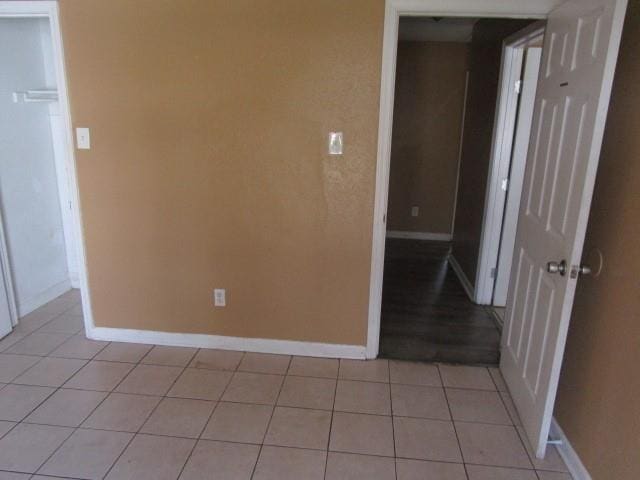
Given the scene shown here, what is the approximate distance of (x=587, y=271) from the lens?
1688mm

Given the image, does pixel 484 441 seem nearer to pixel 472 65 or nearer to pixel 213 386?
pixel 213 386

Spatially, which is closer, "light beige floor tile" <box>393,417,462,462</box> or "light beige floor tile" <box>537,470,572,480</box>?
"light beige floor tile" <box>537,470,572,480</box>

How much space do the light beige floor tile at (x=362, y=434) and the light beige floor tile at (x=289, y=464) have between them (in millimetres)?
111

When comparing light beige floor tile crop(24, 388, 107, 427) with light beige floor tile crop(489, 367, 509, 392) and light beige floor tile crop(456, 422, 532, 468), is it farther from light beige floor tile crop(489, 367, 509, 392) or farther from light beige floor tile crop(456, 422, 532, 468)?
light beige floor tile crop(489, 367, 509, 392)

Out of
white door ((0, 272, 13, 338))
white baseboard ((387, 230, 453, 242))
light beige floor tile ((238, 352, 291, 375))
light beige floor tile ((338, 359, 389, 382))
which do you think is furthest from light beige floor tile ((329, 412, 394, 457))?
white baseboard ((387, 230, 453, 242))

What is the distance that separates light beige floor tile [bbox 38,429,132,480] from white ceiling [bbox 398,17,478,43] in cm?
394

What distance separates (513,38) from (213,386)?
114 inches

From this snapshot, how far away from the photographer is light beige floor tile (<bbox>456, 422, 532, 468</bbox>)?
191 cm

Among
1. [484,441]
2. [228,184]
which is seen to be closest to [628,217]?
[484,441]

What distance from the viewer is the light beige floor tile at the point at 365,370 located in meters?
2.53

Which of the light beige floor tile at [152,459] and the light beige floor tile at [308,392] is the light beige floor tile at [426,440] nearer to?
the light beige floor tile at [308,392]

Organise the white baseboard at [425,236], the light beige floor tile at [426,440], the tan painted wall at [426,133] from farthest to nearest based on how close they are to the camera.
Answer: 1. the white baseboard at [425,236]
2. the tan painted wall at [426,133]
3. the light beige floor tile at [426,440]

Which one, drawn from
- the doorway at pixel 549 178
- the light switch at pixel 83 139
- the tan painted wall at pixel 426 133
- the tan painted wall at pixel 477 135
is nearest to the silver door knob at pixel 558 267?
the doorway at pixel 549 178

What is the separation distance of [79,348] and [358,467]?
1971mm
